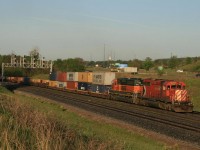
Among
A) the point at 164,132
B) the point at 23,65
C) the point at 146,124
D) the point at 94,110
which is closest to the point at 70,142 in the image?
the point at 164,132

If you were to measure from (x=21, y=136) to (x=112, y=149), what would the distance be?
2608 mm

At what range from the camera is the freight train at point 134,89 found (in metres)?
33.5

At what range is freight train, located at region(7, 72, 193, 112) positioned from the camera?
110 feet

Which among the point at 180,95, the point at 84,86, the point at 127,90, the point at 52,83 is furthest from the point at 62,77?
the point at 180,95

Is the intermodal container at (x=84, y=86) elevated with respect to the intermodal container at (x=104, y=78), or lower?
lower

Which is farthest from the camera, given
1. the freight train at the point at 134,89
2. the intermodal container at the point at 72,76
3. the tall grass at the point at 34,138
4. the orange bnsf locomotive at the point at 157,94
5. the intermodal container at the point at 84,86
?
the intermodal container at the point at 72,76

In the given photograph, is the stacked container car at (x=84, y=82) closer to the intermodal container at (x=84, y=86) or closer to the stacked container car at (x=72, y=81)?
the intermodal container at (x=84, y=86)

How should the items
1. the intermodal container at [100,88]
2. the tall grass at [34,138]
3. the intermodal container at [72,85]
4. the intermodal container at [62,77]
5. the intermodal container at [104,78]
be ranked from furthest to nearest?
the intermodal container at [62,77], the intermodal container at [72,85], the intermodal container at [104,78], the intermodal container at [100,88], the tall grass at [34,138]

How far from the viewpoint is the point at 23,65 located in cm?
9038

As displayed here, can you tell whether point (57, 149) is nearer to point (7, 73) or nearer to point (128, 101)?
point (128, 101)

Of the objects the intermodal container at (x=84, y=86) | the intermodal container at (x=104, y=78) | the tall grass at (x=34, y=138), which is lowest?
the tall grass at (x=34, y=138)

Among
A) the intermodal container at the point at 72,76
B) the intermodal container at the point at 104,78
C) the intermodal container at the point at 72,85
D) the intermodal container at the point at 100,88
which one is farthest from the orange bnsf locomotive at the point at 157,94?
the intermodal container at the point at 72,76

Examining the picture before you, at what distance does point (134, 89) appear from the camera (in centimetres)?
4106

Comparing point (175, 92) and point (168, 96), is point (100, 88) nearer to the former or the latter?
point (168, 96)
